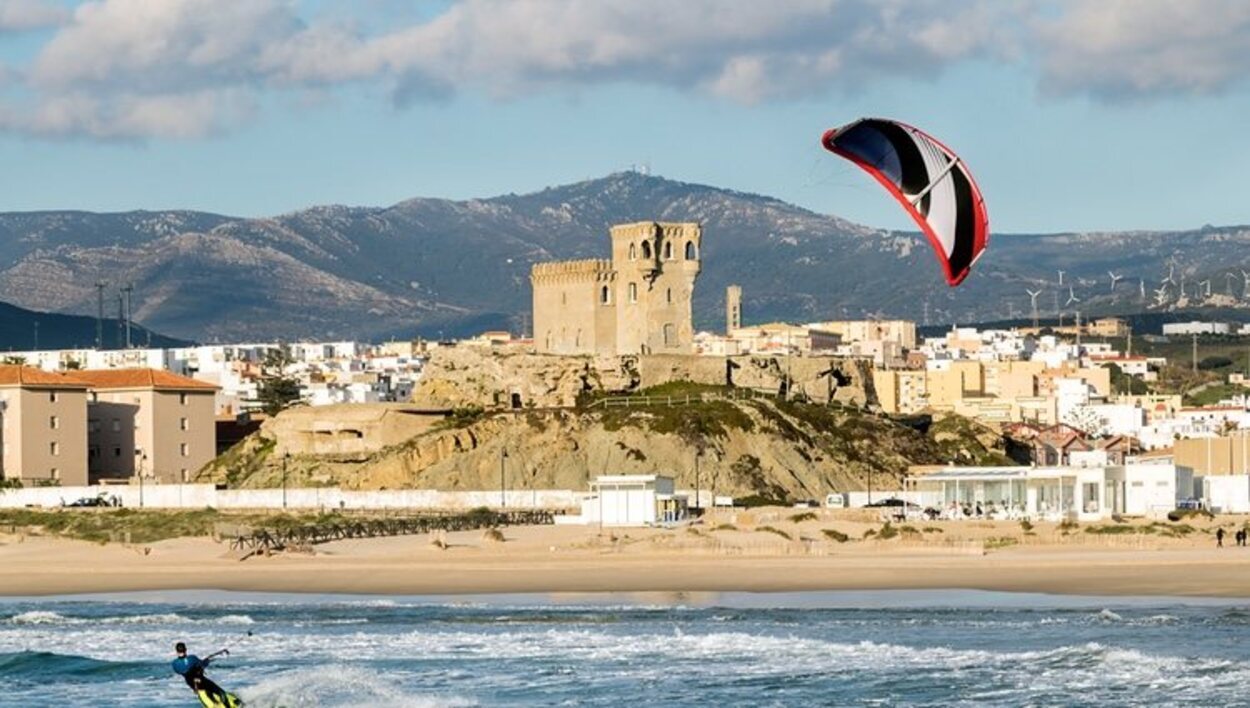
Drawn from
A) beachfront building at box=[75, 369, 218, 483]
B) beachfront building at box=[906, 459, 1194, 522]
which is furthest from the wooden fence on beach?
beachfront building at box=[75, 369, 218, 483]

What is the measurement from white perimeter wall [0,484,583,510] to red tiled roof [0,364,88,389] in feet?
20.9

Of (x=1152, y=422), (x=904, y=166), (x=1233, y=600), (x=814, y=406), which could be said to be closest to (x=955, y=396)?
(x=1152, y=422)

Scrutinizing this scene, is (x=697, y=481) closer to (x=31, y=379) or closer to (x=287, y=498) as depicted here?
(x=287, y=498)

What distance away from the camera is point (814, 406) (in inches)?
3487

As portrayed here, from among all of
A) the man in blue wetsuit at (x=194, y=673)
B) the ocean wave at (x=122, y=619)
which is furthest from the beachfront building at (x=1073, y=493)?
the man in blue wetsuit at (x=194, y=673)

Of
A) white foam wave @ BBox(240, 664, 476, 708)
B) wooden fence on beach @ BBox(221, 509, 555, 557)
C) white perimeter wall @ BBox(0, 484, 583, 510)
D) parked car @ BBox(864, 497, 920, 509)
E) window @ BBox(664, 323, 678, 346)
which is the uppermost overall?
window @ BBox(664, 323, 678, 346)

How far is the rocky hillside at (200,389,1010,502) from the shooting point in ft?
258

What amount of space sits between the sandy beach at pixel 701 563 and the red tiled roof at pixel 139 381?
26739 mm

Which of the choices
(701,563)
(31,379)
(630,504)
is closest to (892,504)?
(630,504)

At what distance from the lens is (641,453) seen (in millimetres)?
78875

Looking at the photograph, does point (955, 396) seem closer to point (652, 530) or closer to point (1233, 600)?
point (652, 530)

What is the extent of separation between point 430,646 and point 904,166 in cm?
1314

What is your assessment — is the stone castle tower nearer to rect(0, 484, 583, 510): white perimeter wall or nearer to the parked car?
rect(0, 484, 583, 510): white perimeter wall

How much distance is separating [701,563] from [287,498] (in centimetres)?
2666
